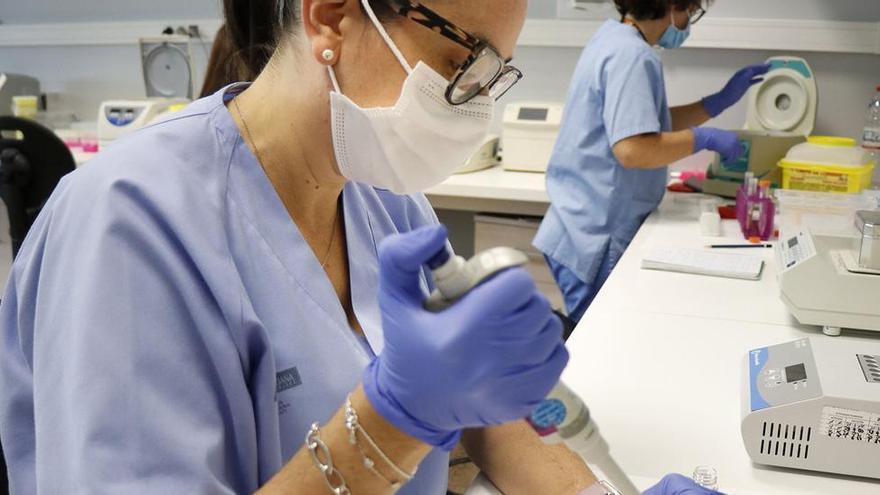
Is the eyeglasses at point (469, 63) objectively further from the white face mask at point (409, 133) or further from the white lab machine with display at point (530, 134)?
the white lab machine with display at point (530, 134)

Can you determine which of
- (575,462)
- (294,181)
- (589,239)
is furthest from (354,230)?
(589,239)

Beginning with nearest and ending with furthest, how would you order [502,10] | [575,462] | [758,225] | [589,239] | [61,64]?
[502,10] < [575,462] < [758,225] < [589,239] < [61,64]

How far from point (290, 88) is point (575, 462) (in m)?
0.59

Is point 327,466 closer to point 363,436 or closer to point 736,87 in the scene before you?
point 363,436

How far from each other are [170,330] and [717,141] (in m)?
1.96

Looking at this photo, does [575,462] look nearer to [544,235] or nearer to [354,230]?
[354,230]

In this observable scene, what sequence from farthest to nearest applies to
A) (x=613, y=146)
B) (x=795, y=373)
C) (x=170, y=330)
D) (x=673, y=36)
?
(x=673, y=36)
(x=613, y=146)
(x=795, y=373)
(x=170, y=330)

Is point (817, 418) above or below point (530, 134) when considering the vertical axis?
above

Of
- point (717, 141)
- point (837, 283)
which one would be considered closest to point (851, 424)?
point (837, 283)

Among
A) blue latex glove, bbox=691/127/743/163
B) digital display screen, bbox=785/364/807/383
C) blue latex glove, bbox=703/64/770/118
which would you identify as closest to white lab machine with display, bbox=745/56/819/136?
blue latex glove, bbox=703/64/770/118

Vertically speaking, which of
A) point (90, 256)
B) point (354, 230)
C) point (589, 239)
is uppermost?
point (90, 256)

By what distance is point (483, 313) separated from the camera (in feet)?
1.90

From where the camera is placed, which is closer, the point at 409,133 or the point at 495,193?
the point at 409,133

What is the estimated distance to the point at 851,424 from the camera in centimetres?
95
